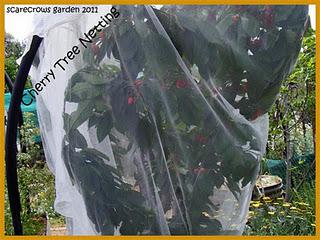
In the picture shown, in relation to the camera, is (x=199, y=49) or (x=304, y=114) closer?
(x=199, y=49)

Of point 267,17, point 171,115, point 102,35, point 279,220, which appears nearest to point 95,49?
point 102,35

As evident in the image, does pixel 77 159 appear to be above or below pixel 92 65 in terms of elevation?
below

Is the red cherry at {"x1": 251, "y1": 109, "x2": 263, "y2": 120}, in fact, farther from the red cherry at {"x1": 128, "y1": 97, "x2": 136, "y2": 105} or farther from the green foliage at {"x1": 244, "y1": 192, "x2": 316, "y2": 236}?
the green foliage at {"x1": 244, "y1": 192, "x2": 316, "y2": 236}

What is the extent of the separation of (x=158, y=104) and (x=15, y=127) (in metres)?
0.55

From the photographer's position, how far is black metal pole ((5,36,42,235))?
1260 mm

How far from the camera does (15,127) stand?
4.57 feet

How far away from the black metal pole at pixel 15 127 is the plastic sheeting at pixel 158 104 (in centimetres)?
4

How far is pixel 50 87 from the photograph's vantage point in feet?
4.12

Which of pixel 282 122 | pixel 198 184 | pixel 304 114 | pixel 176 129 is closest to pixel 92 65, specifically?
pixel 176 129

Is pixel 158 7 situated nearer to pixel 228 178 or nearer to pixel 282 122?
pixel 228 178

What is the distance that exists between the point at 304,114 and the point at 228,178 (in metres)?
1.79

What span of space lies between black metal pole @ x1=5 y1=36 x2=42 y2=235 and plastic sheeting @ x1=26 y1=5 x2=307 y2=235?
41 millimetres

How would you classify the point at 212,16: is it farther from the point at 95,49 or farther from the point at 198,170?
the point at 198,170

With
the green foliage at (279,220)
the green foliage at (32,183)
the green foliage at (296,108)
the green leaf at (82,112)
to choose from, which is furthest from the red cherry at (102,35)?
the green foliage at (296,108)
